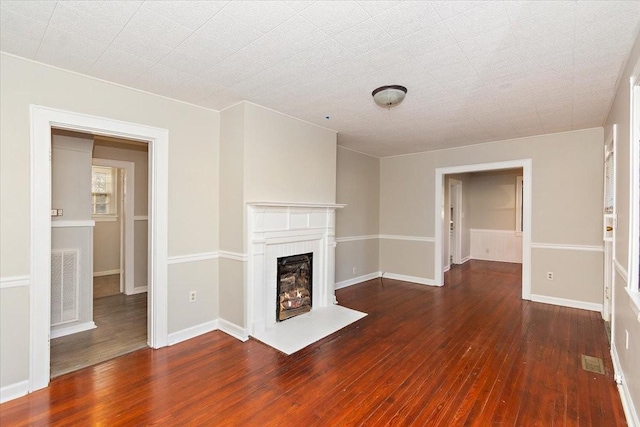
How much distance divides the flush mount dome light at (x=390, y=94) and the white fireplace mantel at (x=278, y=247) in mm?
1501

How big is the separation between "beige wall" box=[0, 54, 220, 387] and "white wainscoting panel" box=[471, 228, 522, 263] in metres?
7.42

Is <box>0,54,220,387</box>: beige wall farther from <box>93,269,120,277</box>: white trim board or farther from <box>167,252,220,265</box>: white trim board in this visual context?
<box>93,269,120,277</box>: white trim board

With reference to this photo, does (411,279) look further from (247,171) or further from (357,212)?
(247,171)

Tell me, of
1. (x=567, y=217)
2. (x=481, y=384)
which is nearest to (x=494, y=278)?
(x=567, y=217)

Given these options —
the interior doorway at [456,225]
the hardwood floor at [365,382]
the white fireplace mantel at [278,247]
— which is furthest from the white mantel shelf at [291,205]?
the interior doorway at [456,225]

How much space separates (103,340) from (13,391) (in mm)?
932

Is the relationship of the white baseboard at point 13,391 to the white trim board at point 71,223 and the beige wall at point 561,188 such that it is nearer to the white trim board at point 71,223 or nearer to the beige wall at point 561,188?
the white trim board at point 71,223

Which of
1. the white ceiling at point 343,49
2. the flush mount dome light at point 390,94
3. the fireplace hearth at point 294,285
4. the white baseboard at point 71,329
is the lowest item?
the white baseboard at point 71,329

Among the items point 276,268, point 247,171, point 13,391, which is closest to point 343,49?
point 247,171

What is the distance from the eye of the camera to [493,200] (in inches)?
316

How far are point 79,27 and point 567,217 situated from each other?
19.0 ft

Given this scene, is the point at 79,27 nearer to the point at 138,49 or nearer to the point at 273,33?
the point at 138,49

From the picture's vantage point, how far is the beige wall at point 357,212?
530 cm

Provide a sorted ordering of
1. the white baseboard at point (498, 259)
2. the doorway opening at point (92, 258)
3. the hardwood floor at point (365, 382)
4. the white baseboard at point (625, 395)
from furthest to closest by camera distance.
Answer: the white baseboard at point (498, 259), the doorway opening at point (92, 258), the hardwood floor at point (365, 382), the white baseboard at point (625, 395)
